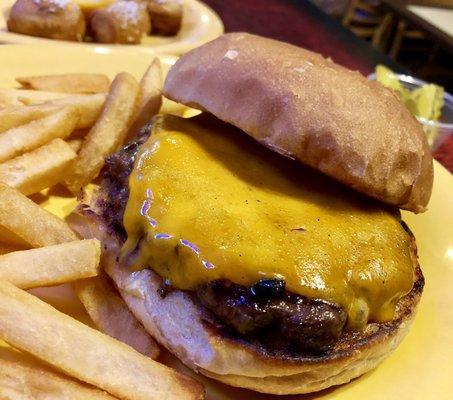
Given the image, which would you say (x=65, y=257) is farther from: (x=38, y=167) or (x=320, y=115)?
(x=320, y=115)

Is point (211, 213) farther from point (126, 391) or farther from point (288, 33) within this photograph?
point (288, 33)

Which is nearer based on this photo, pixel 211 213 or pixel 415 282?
pixel 211 213

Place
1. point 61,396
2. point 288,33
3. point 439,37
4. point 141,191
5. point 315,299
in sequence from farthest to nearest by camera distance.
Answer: point 439,37 < point 288,33 < point 141,191 < point 315,299 < point 61,396

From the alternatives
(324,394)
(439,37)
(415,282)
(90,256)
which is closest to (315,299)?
(324,394)

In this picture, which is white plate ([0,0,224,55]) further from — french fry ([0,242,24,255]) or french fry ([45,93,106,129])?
french fry ([0,242,24,255])

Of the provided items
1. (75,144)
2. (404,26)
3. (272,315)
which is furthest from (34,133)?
(404,26)

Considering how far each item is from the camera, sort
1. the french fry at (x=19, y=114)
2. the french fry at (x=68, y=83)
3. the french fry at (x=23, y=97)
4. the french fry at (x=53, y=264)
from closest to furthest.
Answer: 1. the french fry at (x=53, y=264)
2. the french fry at (x=19, y=114)
3. the french fry at (x=23, y=97)
4. the french fry at (x=68, y=83)

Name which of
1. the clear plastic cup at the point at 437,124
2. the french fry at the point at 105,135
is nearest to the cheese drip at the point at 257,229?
the french fry at the point at 105,135

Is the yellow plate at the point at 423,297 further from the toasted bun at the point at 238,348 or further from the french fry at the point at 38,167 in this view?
the french fry at the point at 38,167
